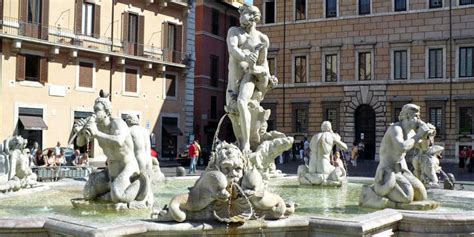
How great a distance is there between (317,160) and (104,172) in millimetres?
4500

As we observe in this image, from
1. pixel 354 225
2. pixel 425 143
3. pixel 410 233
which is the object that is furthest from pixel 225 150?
pixel 425 143

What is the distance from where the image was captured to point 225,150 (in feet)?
16.6

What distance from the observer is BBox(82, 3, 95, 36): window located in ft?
99.4

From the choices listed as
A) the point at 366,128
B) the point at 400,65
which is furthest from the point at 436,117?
the point at 366,128

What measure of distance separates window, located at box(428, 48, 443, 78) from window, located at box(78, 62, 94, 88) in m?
19.5

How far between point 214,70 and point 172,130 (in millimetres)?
7725

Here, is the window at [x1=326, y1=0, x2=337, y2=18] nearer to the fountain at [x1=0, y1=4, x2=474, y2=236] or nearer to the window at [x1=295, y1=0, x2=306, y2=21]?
the window at [x1=295, y1=0, x2=306, y2=21]

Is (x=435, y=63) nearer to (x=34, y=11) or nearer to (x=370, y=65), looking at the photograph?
(x=370, y=65)

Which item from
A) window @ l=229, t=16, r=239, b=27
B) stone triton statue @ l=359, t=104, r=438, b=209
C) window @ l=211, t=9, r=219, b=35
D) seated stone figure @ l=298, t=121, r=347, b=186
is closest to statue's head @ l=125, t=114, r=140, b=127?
stone triton statue @ l=359, t=104, r=438, b=209

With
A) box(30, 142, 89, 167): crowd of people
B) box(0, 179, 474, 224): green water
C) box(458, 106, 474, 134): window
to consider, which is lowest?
box(30, 142, 89, 167): crowd of people

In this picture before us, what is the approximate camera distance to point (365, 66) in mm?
36469

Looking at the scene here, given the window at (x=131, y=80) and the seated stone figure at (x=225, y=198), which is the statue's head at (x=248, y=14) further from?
the window at (x=131, y=80)

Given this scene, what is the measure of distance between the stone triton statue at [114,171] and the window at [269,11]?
34223 mm

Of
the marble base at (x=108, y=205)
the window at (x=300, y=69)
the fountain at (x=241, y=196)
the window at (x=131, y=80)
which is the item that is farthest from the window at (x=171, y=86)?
the marble base at (x=108, y=205)
